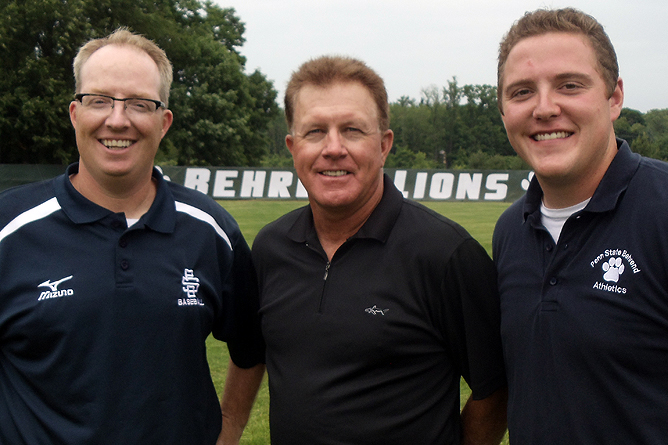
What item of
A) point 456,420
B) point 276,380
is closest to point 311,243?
point 276,380

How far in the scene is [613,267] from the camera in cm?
228

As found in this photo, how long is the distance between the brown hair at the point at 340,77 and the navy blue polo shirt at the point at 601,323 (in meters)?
0.93

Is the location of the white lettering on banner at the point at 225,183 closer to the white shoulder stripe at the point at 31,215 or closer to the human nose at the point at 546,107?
the white shoulder stripe at the point at 31,215

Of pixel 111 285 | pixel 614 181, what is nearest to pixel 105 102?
pixel 111 285

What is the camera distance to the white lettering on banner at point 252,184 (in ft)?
101

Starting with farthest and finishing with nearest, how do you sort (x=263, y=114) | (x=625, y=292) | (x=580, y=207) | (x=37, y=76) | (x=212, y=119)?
(x=263, y=114)
(x=212, y=119)
(x=37, y=76)
(x=580, y=207)
(x=625, y=292)

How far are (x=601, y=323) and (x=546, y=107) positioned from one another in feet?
2.74

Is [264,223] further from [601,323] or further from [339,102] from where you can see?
[601,323]

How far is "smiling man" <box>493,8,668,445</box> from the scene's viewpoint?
7.25 feet

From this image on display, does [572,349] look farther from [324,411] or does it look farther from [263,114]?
[263,114]

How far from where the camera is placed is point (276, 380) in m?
2.77

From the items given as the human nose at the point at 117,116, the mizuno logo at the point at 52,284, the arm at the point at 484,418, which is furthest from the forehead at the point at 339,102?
the arm at the point at 484,418

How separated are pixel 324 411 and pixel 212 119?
42439 mm

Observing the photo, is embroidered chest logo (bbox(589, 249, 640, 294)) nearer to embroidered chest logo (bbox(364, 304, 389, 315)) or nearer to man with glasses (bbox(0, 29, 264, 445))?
embroidered chest logo (bbox(364, 304, 389, 315))
